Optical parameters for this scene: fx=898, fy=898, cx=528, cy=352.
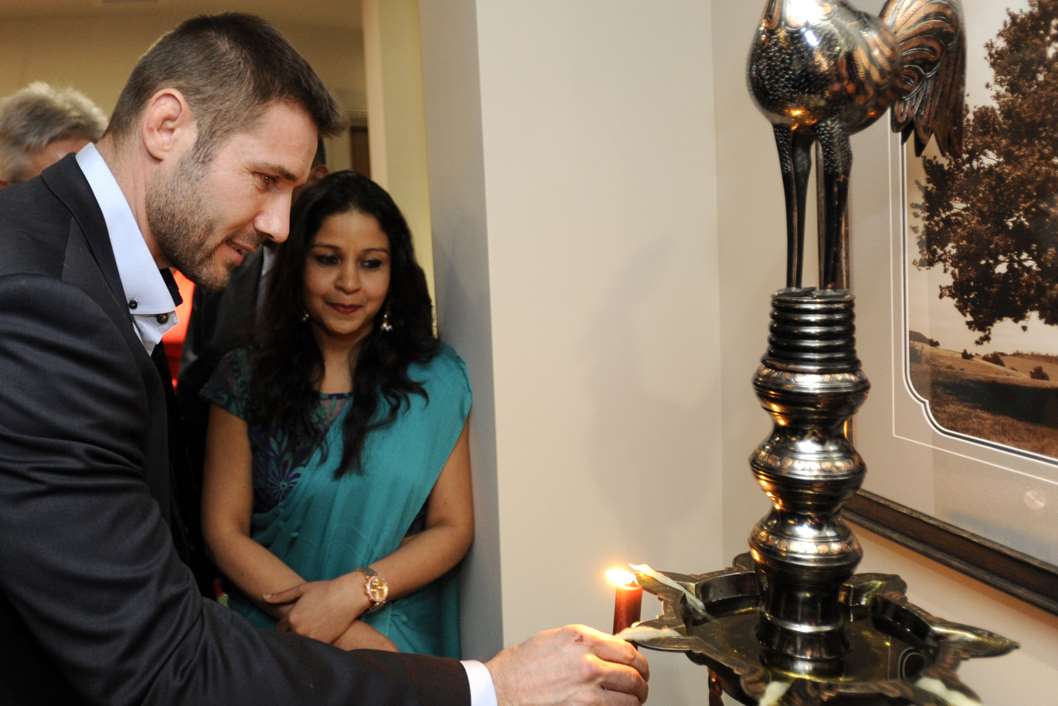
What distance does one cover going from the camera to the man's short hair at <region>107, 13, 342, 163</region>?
42.3 inches

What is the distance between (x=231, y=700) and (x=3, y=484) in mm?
295

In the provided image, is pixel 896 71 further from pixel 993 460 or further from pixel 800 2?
pixel 993 460

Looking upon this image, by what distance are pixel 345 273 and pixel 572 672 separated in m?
1.00

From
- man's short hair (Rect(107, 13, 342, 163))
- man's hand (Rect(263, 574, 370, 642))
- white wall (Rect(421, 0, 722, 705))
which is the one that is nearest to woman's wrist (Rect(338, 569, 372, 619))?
man's hand (Rect(263, 574, 370, 642))

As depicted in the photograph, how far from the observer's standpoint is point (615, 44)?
1378 millimetres

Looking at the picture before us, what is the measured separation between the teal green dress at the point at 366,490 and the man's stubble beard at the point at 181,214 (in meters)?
0.61

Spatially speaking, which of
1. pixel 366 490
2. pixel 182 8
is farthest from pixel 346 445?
pixel 182 8

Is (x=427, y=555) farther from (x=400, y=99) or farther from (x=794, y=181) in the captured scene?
(x=400, y=99)

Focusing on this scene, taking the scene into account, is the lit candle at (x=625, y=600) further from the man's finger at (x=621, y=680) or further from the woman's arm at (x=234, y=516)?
the woman's arm at (x=234, y=516)

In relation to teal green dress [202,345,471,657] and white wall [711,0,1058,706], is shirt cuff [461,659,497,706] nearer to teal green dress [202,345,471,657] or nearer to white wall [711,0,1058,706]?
white wall [711,0,1058,706]

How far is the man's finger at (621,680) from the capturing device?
37.6 inches

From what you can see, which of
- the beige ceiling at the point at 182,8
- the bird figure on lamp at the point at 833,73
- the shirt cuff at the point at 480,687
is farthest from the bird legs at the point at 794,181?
the beige ceiling at the point at 182,8

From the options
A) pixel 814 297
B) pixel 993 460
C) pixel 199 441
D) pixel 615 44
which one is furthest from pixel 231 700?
pixel 199 441

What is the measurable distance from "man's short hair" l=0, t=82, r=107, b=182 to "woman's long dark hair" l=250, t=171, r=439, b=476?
76cm
